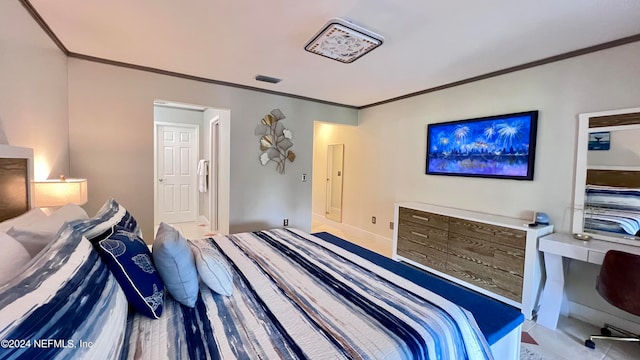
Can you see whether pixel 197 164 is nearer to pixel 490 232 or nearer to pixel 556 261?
pixel 490 232

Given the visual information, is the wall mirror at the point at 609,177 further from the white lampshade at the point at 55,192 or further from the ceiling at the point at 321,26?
the white lampshade at the point at 55,192

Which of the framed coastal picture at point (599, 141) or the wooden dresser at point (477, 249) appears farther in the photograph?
the wooden dresser at point (477, 249)

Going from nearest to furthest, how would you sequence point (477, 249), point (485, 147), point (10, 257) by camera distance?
point (10, 257), point (477, 249), point (485, 147)

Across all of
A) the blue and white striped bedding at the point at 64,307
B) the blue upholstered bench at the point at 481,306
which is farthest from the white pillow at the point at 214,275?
the blue upholstered bench at the point at 481,306

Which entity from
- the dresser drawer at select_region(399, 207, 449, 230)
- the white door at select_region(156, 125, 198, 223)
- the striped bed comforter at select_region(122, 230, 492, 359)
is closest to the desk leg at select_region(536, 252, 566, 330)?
the dresser drawer at select_region(399, 207, 449, 230)

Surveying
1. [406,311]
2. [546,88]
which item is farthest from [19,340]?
[546,88]

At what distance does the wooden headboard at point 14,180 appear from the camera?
1.44 metres

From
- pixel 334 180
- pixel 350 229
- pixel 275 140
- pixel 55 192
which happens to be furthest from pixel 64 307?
pixel 334 180

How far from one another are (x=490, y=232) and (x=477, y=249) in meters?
0.24

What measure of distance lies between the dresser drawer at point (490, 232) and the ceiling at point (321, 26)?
168cm

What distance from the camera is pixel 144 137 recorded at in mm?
3227

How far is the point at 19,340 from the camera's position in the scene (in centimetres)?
57

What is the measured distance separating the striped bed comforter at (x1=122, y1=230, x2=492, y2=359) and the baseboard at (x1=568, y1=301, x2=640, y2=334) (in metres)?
2.01

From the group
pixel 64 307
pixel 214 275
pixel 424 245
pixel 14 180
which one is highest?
pixel 14 180
